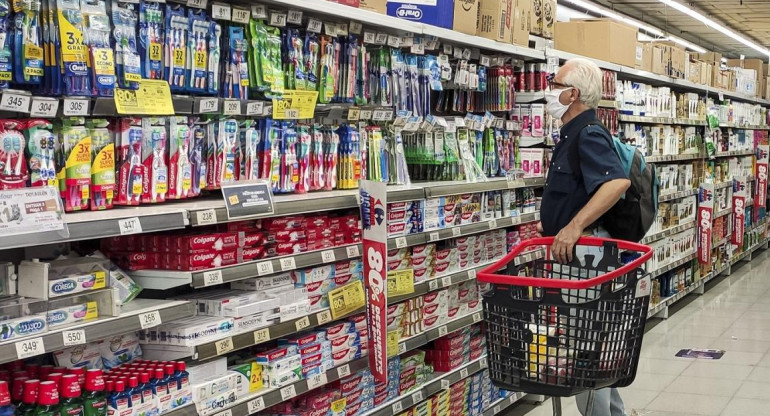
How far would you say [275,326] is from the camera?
11.3 feet

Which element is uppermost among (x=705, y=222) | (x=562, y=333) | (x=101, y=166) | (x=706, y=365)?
(x=101, y=166)

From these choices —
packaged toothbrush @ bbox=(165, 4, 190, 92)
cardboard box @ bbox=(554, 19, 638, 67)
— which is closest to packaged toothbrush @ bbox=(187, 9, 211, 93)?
packaged toothbrush @ bbox=(165, 4, 190, 92)

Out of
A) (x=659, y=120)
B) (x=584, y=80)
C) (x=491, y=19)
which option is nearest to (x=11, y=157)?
(x=584, y=80)

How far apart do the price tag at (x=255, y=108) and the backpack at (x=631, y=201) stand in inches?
52.2

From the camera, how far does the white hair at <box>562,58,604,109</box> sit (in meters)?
3.86

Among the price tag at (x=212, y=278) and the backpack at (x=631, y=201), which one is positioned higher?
the backpack at (x=631, y=201)

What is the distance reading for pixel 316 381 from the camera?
3699 millimetres

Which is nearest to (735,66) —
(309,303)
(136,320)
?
(309,303)

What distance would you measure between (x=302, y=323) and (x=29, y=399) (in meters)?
1.24

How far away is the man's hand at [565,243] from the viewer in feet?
11.1

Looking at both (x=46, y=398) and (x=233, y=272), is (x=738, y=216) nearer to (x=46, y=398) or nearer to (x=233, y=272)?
(x=233, y=272)

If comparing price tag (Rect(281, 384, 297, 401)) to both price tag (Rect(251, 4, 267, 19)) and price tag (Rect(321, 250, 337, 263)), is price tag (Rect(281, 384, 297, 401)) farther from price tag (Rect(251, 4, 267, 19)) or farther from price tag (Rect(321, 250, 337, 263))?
price tag (Rect(251, 4, 267, 19))

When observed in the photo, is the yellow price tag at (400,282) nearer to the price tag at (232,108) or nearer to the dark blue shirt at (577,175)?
the dark blue shirt at (577,175)

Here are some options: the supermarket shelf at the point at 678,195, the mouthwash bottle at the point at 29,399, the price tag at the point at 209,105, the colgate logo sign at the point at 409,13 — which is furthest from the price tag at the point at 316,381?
the supermarket shelf at the point at 678,195
